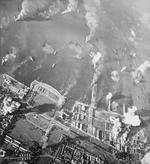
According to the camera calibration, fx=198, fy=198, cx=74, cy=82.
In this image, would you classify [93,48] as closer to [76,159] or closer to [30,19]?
[30,19]

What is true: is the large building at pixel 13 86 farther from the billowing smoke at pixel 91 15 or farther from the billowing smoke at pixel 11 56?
the billowing smoke at pixel 91 15

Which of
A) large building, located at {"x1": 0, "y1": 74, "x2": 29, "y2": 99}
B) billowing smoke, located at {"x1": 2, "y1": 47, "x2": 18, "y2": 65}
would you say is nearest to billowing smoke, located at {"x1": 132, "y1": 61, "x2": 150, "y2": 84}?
large building, located at {"x1": 0, "y1": 74, "x2": 29, "y2": 99}

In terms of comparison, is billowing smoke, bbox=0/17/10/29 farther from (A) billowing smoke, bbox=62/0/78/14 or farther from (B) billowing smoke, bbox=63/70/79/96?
(A) billowing smoke, bbox=62/0/78/14

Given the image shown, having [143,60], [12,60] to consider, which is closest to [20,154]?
[12,60]

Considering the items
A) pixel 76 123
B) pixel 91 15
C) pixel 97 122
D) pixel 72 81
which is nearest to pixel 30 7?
pixel 72 81

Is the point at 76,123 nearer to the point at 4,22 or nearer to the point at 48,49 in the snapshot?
the point at 48,49

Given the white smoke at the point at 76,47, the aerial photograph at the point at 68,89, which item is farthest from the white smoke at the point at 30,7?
the white smoke at the point at 76,47
